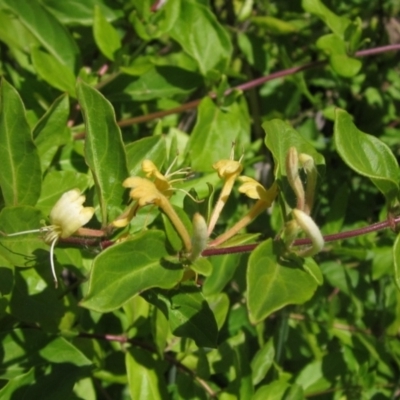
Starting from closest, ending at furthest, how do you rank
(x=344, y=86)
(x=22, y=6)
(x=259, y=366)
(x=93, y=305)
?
(x=93, y=305), (x=259, y=366), (x=22, y=6), (x=344, y=86)

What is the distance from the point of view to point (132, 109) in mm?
1445

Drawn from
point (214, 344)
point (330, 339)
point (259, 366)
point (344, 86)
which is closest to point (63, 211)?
point (214, 344)

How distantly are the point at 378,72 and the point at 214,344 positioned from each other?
1348 millimetres

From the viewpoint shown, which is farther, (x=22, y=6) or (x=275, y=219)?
(x=275, y=219)

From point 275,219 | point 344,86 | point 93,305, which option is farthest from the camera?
point 344,86

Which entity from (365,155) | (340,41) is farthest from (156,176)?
(340,41)

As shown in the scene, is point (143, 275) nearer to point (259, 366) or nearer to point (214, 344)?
point (214, 344)

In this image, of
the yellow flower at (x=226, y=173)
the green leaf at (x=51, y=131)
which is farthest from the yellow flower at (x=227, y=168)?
the green leaf at (x=51, y=131)

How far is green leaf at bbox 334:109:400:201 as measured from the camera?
825mm

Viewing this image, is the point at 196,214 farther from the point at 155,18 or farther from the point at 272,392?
the point at 155,18

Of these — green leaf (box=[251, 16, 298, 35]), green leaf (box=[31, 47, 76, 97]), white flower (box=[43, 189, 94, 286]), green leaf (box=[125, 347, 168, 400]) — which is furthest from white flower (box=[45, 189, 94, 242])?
green leaf (box=[251, 16, 298, 35])

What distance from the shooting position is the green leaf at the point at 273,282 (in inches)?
28.1

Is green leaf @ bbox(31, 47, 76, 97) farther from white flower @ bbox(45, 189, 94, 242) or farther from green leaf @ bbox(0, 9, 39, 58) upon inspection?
white flower @ bbox(45, 189, 94, 242)

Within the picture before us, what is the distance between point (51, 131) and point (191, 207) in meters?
0.30
